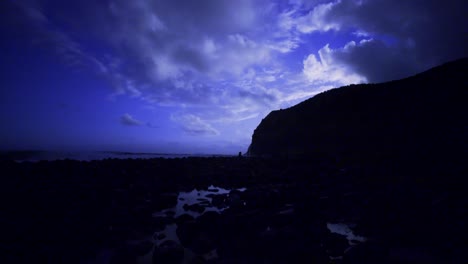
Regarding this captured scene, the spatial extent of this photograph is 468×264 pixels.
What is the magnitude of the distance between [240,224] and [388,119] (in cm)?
3829

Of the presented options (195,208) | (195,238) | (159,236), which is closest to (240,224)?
(195,238)

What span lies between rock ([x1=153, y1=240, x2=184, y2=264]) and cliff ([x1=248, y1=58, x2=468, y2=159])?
24.1 meters

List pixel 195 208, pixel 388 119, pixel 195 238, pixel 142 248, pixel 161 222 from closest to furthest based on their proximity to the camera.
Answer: pixel 142 248 → pixel 195 238 → pixel 161 222 → pixel 195 208 → pixel 388 119

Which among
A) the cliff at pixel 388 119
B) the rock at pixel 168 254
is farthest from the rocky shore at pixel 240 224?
the cliff at pixel 388 119

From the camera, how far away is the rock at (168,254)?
5.32 m

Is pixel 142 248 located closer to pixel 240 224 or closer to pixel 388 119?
pixel 240 224

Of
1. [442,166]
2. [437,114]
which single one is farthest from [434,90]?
[442,166]

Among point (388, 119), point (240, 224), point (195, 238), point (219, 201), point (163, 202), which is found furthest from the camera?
point (388, 119)

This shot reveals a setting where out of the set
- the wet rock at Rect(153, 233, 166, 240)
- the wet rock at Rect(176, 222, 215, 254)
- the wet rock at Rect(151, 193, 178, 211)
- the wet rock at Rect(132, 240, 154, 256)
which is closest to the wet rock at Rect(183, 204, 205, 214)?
the wet rock at Rect(151, 193, 178, 211)

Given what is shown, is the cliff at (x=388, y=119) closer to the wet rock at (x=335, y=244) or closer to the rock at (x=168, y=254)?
the wet rock at (x=335, y=244)

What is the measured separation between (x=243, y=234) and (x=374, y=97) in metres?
46.1

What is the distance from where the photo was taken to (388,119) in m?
35.9

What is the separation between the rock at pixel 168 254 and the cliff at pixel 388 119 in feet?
79.2

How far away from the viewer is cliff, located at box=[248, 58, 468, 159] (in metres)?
25.2
